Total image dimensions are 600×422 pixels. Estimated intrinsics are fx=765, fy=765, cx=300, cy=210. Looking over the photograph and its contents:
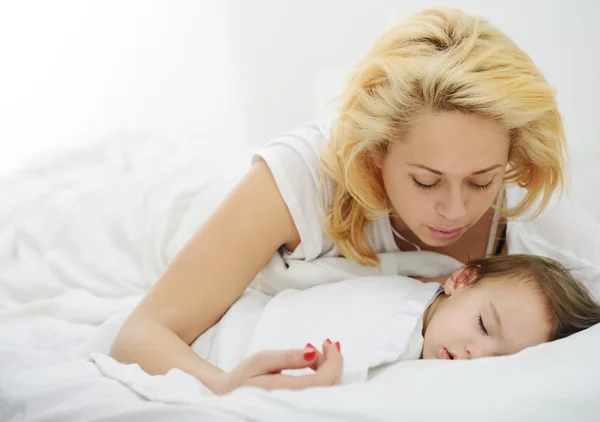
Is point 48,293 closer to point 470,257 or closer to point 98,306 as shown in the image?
point 98,306

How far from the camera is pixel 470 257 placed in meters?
1.62

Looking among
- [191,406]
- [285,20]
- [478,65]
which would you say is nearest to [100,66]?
[285,20]

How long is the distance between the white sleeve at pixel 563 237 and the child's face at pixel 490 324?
28 centimetres

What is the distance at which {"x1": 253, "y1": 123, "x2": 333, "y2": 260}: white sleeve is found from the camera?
1418 mm

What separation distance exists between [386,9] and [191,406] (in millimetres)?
1885

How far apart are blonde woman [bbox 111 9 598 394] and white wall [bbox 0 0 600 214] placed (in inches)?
45.8

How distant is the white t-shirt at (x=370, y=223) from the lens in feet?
4.69

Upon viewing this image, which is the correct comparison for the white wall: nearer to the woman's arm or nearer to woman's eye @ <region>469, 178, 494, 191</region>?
the woman's arm

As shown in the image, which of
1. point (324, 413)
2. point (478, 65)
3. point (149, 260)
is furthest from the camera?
point (149, 260)

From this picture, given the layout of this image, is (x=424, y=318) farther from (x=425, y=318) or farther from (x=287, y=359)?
(x=287, y=359)

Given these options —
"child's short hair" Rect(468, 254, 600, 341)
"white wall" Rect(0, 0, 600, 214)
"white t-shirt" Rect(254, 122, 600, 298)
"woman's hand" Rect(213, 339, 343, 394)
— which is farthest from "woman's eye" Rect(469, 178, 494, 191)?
"white wall" Rect(0, 0, 600, 214)

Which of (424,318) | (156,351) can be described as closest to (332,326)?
(424,318)

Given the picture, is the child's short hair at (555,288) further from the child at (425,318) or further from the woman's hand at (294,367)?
the woman's hand at (294,367)

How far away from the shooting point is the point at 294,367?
1010 millimetres
